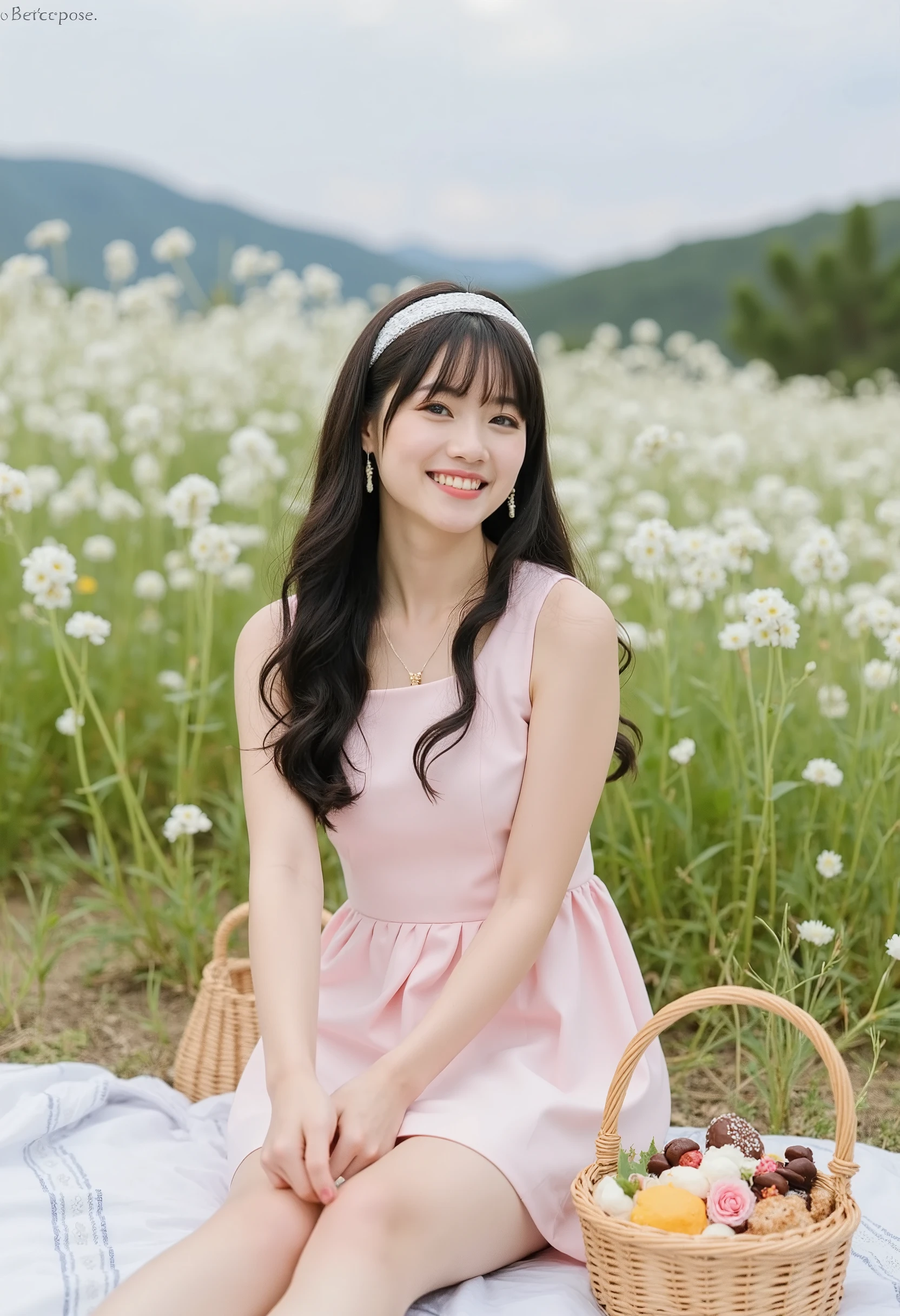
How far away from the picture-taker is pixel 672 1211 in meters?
1.54

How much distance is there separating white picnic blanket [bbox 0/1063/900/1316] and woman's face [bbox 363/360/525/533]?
1.00 m

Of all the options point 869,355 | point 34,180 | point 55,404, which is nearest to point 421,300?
point 55,404

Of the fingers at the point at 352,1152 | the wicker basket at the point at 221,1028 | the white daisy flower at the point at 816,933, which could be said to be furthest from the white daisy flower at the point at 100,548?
the fingers at the point at 352,1152

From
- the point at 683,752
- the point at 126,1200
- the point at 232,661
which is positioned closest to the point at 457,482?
the point at 683,752

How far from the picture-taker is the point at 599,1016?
6.61 feet

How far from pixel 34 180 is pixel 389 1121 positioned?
679 centimetres

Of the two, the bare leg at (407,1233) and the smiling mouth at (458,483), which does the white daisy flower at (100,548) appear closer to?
the smiling mouth at (458,483)

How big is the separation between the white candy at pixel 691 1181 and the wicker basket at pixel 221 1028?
966 mm

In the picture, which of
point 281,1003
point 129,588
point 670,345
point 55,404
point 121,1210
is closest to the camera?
point 281,1003

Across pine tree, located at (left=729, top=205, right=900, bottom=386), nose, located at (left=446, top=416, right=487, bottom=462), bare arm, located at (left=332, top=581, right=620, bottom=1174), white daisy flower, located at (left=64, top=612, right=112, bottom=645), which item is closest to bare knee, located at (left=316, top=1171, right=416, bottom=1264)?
bare arm, located at (left=332, top=581, right=620, bottom=1174)

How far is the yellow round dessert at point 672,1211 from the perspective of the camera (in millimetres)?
1531

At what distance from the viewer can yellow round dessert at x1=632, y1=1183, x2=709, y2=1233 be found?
5.02ft

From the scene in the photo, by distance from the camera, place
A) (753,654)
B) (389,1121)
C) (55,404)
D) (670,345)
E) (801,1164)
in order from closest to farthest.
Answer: (801,1164) → (389,1121) → (753,654) → (55,404) → (670,345)

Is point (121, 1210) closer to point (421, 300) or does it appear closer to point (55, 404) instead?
point (421, 300)
